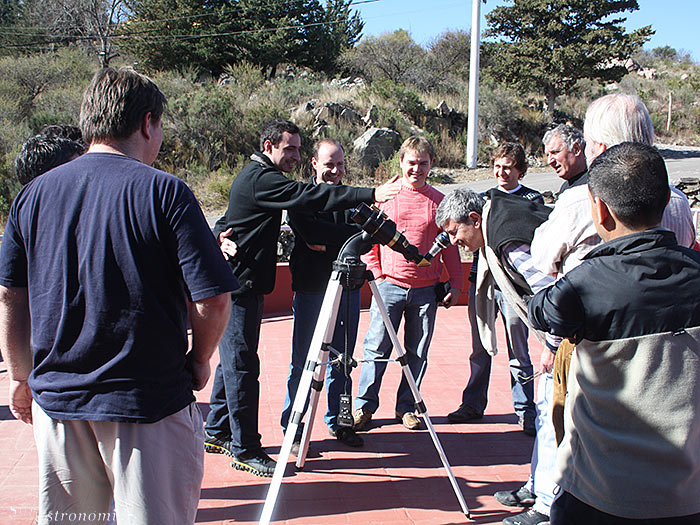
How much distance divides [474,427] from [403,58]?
30.2 m

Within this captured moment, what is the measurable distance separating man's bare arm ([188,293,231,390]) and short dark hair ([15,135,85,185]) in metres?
1.35

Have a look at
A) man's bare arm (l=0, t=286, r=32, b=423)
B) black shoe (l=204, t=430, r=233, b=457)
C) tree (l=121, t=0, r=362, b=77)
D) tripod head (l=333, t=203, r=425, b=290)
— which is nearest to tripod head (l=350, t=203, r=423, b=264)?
tripod head (l=333, t=203, r=425, b=290)

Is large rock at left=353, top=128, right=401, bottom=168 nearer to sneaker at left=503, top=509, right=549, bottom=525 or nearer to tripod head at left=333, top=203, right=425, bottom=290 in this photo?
tripod head at left=333, top=203, right=425, bottom=290

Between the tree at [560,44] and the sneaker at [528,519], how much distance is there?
26368mm

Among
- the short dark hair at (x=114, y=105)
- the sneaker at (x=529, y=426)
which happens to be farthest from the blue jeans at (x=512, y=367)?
the short dark hair at (x=114, y=105)

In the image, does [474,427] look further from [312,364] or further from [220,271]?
[220,271]

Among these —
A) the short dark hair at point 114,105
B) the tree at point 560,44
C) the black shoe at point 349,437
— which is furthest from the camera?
the tree at point 560,44

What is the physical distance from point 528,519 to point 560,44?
92.1ft

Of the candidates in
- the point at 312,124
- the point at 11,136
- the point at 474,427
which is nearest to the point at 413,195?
the point at 474,427

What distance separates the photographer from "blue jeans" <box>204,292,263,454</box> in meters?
3.48

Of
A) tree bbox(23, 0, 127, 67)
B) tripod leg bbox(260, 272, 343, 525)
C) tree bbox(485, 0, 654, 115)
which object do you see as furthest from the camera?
tree bbox(23, 0, 127, 67)

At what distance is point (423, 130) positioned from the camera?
21188 millimetres

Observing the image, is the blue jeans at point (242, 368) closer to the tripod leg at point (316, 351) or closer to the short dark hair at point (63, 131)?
the tripod leg at point (316, 351)

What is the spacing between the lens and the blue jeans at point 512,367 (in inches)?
163
